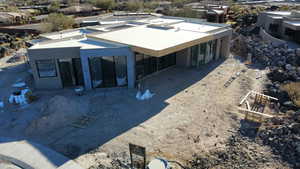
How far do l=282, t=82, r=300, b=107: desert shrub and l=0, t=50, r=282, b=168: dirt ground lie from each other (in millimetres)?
1968

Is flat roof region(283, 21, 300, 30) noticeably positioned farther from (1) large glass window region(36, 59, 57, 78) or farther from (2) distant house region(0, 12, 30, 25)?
(2) distant house region(0, 12, 30, 25)

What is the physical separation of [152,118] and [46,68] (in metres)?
9.44

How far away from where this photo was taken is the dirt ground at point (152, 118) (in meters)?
11.0

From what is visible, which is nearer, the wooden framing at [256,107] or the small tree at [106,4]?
the wooden framing at [256,107]

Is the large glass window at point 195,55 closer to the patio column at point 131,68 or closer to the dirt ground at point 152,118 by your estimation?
the dirt ground at point 152,118

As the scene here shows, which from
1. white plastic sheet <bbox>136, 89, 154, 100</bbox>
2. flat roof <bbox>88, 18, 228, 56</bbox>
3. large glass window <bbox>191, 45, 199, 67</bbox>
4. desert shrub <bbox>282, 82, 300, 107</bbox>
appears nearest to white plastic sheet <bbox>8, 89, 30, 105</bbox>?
flat roof <bbox>88, 18, 228, 56</bbox>

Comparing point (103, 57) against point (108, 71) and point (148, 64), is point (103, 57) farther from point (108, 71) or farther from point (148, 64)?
point (148, 64)

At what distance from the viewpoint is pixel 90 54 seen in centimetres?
1617

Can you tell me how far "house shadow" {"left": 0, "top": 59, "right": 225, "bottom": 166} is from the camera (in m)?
11.4

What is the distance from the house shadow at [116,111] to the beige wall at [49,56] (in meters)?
3.05

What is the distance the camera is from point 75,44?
17.7 meters

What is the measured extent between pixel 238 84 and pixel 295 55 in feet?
27.5

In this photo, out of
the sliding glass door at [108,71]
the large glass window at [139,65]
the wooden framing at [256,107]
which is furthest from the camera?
the large glass window at [139,65]

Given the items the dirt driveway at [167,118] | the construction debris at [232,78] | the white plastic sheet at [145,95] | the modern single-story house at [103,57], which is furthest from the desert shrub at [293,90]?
the white plastic sheet at [145,95]
